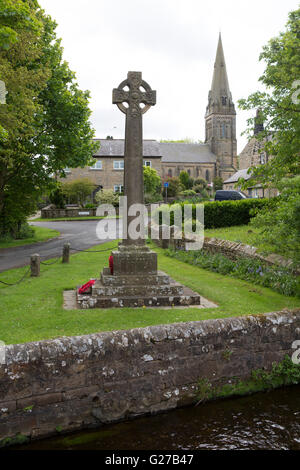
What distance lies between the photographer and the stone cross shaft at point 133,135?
8820 millimetres

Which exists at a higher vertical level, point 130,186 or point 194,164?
point 194,164

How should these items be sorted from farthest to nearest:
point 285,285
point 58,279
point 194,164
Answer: point 194,164
point 58,279
point 285,285

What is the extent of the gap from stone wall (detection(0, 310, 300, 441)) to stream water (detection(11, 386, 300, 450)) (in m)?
0.15

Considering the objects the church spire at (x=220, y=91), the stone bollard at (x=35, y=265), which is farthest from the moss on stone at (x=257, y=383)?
the church spire at (x=220, y=91)

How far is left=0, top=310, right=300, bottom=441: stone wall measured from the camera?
465 centimetres

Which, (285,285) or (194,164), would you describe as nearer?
(285,285)

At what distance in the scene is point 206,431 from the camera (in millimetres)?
4891

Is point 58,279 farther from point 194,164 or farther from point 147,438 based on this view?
point 194,164

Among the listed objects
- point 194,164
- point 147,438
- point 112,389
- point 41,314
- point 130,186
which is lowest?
point 147,438

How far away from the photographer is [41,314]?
734 cm

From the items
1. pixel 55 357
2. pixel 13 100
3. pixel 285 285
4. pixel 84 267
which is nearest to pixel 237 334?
pixel 55 357

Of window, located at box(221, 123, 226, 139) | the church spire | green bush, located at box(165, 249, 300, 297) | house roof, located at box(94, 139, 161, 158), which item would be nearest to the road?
green bush, located at box(165, 249, 300, 297)

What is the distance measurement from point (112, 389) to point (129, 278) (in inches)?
144

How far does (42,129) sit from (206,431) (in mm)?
17634
